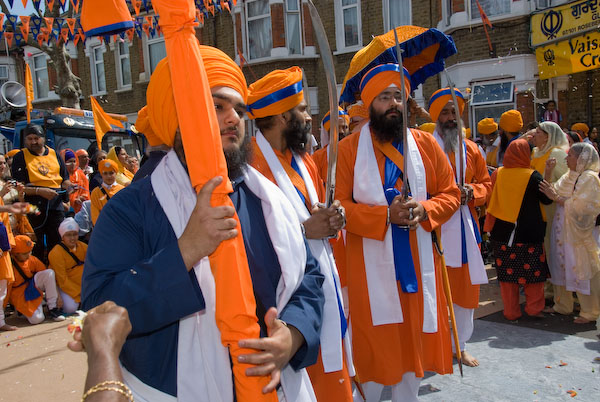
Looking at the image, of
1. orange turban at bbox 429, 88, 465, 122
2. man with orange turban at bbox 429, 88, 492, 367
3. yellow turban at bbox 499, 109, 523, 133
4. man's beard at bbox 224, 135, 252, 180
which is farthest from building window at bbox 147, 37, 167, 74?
man's beard at bbox 224, 135, 252, 180

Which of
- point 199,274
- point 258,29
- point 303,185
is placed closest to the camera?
point 199,274

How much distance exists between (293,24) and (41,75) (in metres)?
13.2

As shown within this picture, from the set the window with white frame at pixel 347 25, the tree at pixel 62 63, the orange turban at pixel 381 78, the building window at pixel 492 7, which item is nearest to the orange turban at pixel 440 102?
the orange turban at pixel 381 78

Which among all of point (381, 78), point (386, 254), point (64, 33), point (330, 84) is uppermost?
point (64, 33)

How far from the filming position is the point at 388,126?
321 cm

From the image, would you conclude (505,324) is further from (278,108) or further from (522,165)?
(278,108)

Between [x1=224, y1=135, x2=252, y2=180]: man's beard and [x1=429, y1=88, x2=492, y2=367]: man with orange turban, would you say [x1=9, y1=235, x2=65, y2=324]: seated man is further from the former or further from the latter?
[x1=224, y1=135, x2=252, y2=180]: man's beard

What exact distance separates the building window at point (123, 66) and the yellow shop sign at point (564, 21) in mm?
15125

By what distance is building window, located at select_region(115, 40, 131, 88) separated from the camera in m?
20.2

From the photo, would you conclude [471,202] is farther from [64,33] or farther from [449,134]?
[64,33]

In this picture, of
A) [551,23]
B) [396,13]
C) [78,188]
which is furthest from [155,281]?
[396,13]

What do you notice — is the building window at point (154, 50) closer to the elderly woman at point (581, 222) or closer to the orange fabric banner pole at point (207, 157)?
the elderly woman at point (581, 222)

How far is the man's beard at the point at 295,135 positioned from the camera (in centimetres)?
310

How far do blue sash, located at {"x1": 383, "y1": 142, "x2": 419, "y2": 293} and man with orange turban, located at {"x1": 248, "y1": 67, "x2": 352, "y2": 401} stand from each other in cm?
46
